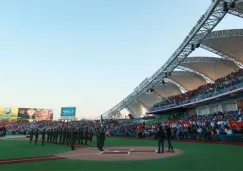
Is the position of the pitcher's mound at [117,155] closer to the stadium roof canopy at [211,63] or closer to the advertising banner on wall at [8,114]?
the stadium roof canopy at [211,63]

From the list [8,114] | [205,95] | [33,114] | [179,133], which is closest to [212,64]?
[205,95]

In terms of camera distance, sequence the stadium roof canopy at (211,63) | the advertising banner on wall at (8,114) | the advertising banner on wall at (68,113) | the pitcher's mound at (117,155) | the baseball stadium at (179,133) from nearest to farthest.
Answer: the baseball stadium at (179,133), the pitcher's mound at (117,155), the stadium roof canopy at (211,63), the advertising banner on wall at (68,113), the advertising banner on wall at (8,114)

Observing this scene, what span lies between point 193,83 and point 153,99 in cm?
2201

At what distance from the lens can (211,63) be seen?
4056cm

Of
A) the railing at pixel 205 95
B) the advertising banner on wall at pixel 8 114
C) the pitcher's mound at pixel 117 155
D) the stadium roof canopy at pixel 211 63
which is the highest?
the stadium roof canopy at pixel 211 63

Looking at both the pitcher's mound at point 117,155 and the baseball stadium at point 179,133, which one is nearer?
the baseball stadium at point 179,133

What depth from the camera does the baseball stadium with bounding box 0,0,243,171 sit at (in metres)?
8.69

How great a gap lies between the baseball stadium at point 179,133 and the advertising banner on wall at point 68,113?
59mm

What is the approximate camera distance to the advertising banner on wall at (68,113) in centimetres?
5932

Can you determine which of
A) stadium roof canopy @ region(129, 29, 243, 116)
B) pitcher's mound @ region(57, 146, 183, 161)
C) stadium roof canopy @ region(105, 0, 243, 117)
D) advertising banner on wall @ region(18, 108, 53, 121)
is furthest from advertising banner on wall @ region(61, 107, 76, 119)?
pitcher's mound @ region(57, 146, 183, 161)

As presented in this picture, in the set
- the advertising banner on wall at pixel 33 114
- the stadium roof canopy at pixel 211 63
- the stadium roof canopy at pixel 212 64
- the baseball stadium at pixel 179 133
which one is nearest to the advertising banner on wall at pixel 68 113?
the baseball stadium at pixel 179 133

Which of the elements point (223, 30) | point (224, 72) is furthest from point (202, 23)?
point (224, 72)

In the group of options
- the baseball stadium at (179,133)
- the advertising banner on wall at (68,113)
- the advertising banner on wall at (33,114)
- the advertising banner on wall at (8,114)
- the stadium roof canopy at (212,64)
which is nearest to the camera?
the baseball stadium at (179,133)

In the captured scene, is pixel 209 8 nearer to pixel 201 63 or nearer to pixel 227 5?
pixel 227 5
